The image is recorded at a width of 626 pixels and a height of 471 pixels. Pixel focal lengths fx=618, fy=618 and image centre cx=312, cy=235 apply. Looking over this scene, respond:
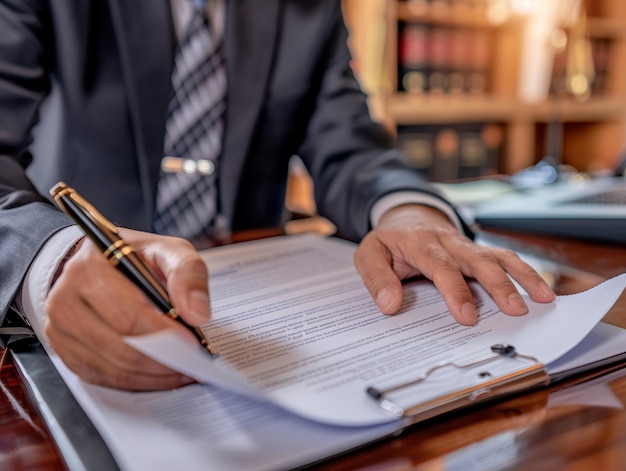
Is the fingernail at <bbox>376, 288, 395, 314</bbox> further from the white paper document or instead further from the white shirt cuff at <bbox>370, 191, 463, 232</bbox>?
the white shirt cuff at <bbox>370, 191, 463, 232</bbox>

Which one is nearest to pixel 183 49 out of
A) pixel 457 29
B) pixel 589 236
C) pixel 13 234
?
pixel 13 234

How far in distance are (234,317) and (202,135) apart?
0.62 m

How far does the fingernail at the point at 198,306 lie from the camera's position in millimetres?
388

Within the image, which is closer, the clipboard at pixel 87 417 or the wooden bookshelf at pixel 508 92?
the clipboard at pixel 87 417

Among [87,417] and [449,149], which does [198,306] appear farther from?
[449,149]

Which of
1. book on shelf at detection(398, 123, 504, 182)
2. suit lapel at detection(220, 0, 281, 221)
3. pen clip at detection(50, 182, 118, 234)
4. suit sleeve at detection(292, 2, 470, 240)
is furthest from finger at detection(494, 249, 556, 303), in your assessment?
book on shelf at detection(398, 123, 504, 182)

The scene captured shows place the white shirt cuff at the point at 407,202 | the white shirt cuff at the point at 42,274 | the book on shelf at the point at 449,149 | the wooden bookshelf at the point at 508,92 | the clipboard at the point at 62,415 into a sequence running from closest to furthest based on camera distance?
the clipboard at the point at 62,415, the white shirt cuff at the point at 42,274, the white shirt cuff at the point at 407,202, the wooden bookshelf at the point at 508,92, the book on shelf at the point at 449,149

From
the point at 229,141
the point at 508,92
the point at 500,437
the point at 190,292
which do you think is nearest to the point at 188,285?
the point at 190,292

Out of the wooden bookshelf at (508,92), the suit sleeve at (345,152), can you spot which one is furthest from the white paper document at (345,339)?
the wooden bookshelf at (508,92)

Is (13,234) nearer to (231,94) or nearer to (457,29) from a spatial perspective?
(231,94)

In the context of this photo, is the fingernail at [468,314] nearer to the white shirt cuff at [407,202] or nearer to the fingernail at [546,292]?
the fingernail at [546,292]

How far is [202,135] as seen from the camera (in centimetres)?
107

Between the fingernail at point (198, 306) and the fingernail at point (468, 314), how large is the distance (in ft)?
0.71

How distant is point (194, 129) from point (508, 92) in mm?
2059
